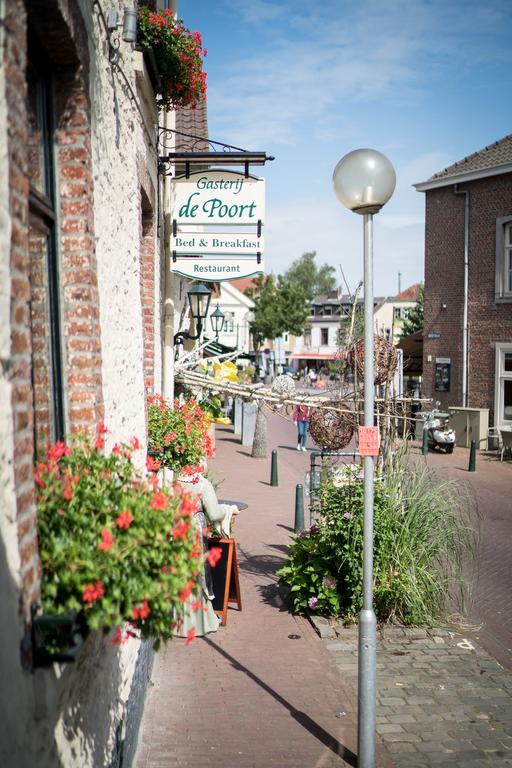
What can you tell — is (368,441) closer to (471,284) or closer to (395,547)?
(395,547)

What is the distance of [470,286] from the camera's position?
75.6ft

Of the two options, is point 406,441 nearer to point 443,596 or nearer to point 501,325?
point 443,596

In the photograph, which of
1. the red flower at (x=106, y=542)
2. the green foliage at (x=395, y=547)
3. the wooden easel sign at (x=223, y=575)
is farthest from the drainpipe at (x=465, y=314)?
the red flower at (x=106, y=542)

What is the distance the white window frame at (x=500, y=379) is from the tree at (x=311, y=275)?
66.0 meters

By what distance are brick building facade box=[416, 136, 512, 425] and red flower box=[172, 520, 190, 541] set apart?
2059 centimetres

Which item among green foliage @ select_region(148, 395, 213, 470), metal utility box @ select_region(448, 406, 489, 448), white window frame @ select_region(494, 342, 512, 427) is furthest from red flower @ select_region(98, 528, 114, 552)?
white window frame @ select_region(494, 342, 512, 427)

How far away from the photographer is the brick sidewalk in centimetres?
477

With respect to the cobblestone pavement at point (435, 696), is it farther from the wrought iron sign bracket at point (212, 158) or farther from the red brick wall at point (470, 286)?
the red brick wall at point (470, 286)

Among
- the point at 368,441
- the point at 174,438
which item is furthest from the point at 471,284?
the point at 368,441

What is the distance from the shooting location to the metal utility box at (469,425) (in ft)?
70.6

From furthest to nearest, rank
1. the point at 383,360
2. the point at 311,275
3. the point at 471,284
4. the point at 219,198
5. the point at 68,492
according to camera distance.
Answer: the point at 311,275 < the point at 471,284 < the point at 383,360 < the point at 219,198 < the point at 68,492

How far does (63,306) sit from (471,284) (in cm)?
2123

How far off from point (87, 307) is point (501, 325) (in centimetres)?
2038

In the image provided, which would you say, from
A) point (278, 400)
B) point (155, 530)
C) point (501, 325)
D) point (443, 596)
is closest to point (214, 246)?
point (278, 400)
